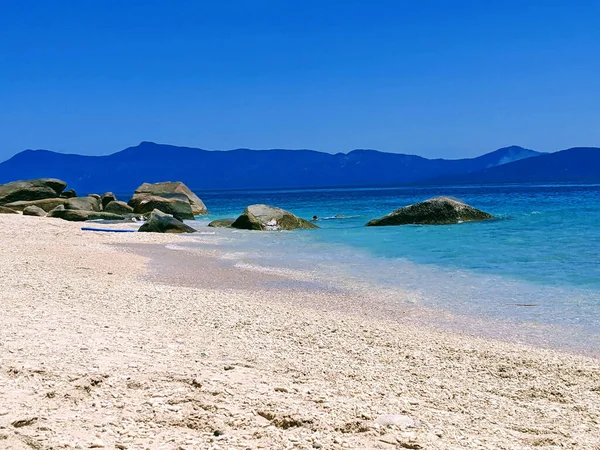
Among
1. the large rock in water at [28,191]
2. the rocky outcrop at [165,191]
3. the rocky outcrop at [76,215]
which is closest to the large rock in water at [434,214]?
the rocky outcrop at [76,215]

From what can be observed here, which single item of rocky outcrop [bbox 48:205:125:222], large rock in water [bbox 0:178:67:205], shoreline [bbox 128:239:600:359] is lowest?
shoreline [bbox 128:239:600:359]

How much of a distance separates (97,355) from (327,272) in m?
8.21

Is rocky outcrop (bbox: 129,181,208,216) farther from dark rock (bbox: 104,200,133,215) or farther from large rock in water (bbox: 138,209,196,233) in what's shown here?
large rock in water (bbox: 138,209,196,233)

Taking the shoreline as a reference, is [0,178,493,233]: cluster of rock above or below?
above

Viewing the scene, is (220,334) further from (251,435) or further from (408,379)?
(251,435)

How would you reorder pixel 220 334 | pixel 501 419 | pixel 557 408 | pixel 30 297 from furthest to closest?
pixel 30 297 < pixel 220 334 < pixel 557 408 < pixel 501 419

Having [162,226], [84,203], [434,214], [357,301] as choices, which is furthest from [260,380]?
[84,203]

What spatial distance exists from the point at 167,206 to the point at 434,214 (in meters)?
14.7

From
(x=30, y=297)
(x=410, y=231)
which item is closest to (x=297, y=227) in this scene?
(x=410, y=231)

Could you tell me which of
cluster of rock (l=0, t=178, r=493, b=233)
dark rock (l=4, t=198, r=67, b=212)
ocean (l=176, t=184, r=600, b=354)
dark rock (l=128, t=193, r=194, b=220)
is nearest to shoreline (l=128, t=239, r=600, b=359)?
ocean (l=176, t=184, r=600, b=354)

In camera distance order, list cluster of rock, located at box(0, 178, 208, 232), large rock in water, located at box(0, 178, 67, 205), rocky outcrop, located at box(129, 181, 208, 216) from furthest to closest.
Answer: rocky outcrop, located at box(129, 181, 208, 216) → large rock in water, located at box(0, 178, 67, 205) → cluster of rock, located at box(0, 178, 208, 232)

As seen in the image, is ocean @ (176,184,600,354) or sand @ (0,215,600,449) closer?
sand @ (0,215,600,449)

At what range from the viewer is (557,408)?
4949 millimetres

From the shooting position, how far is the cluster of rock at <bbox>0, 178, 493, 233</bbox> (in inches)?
1002
